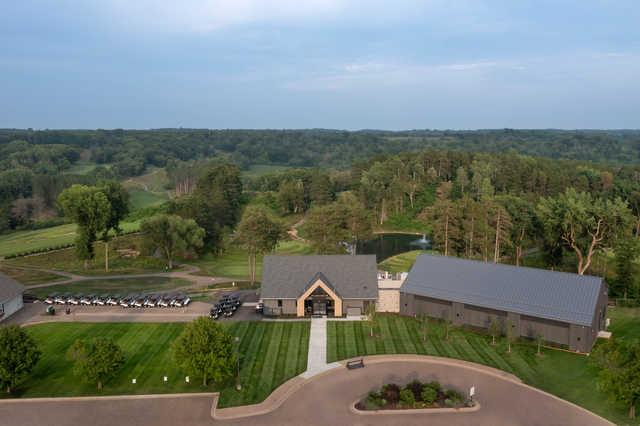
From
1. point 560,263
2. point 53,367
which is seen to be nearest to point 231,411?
point 53,367

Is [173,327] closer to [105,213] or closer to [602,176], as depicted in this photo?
[105,213]

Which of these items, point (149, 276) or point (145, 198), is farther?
point (145, 198)

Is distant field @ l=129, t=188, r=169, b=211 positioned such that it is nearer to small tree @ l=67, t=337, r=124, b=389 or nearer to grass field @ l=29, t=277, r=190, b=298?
grass field @ l=29, t=277, r=190, b=298

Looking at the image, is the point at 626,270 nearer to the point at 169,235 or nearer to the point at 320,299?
the point at 320,299

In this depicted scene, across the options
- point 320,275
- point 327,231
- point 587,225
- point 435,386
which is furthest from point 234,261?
point 435,386

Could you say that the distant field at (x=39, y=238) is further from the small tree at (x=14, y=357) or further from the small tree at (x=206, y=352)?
the small tree at (x=206, y=352)

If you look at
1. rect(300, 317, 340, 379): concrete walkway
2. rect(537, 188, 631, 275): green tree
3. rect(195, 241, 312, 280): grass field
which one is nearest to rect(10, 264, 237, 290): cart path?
rect(195, 241, 312, 280): grass field
